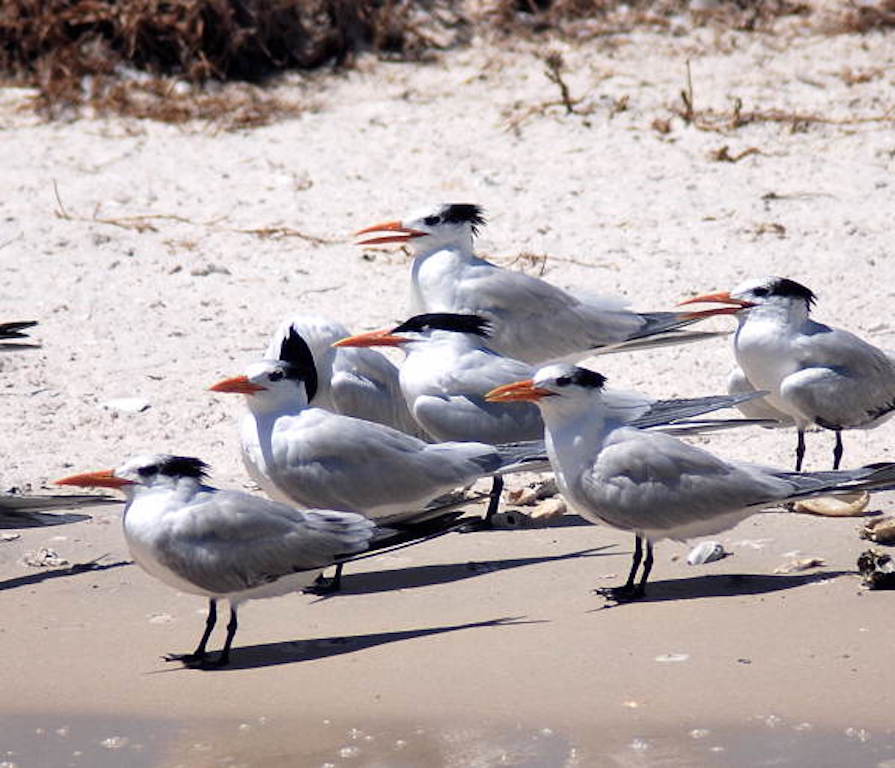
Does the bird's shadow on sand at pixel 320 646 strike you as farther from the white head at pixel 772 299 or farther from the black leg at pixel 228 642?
the white head at pixel 772 299

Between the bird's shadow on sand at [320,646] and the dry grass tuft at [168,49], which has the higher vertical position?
the dry grass tuft at [168,49]

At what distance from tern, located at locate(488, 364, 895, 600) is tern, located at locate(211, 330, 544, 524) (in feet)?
1.39

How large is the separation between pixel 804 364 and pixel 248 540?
2203 mm

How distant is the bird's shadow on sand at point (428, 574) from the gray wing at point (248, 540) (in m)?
0.49

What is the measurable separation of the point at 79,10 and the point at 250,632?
578 cm

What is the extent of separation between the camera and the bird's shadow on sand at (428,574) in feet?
19.5

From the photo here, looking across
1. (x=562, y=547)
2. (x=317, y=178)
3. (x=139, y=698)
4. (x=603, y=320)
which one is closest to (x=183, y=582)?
(x=139, y=698)

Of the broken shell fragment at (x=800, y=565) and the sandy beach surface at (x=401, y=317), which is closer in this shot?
the sandy beach surface at (x=401, y=317)

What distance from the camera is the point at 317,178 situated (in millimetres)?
9688

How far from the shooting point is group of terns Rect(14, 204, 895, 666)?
211 inches

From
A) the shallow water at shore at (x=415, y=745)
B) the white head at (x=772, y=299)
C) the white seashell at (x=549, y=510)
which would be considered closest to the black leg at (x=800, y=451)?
the white head at (x=772, y=299)

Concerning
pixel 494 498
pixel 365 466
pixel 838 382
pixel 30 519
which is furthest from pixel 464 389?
pixel 30 519

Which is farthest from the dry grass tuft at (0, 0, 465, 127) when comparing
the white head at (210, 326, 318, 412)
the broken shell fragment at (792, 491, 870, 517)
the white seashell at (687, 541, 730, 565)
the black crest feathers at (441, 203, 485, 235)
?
the white seashell at (687, 541, 730, 565)

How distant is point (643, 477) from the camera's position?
18.1 feet
